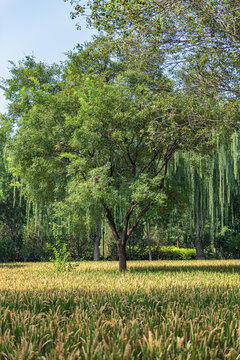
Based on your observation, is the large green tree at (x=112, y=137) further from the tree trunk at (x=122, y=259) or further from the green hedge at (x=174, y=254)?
the green hedge at (x=174, y=254)

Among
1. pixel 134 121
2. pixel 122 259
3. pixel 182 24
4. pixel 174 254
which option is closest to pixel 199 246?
pixel 174 254

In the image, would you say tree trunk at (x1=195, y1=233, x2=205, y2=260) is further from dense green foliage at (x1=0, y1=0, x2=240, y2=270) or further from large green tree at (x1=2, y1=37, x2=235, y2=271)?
large green tree at (x1=2, y1=37, x2=235, y2=271)

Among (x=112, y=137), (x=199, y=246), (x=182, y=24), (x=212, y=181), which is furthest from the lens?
(x=199, y=246)

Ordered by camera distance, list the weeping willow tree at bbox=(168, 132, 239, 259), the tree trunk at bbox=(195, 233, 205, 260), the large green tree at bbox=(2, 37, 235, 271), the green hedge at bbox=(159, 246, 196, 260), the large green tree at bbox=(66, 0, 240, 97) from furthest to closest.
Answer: the green hedge at bbox=(159, 246, 196, 260), the tree trunk at bbox=(195, 233, 205, 260), the weeping willow tree at bbox=(168, 132, 239, 259), the large green tree at bbox=(2, 37, 235, 271), the large green tree at bbox=(66, 0, 240, 97)

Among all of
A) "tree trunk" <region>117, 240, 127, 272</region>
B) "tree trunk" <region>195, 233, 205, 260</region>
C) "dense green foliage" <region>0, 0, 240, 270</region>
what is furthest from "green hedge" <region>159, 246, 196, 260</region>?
"tree trunk" <region>117, 240, 127, 272</region>

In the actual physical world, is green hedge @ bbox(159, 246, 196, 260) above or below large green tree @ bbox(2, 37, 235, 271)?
below

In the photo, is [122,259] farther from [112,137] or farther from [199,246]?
[199,246]

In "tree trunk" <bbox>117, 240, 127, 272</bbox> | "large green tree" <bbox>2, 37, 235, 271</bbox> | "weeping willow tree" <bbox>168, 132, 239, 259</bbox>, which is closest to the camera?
"large green tree" <bbox>2, 37, 235, 271</bbox>

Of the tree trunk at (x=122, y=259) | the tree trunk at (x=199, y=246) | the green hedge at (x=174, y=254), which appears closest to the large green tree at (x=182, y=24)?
the tree trunk at (x=122, y=259)

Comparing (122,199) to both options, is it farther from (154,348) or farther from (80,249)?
(80,249)

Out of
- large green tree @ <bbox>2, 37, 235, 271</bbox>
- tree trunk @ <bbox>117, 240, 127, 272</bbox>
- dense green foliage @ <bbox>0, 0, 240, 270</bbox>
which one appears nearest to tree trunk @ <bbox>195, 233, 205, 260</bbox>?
dense green foliage @ <bbox>0, 0, 240, 270</bbox>

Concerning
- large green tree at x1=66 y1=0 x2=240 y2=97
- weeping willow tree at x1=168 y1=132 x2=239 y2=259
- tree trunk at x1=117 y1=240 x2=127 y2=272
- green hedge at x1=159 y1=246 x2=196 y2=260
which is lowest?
green hedge at x1=159 y1=246 x2=196 y2=260

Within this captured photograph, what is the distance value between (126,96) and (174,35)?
4.48 m

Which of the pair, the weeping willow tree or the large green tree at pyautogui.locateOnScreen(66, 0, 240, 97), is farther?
the weeping willow tree
